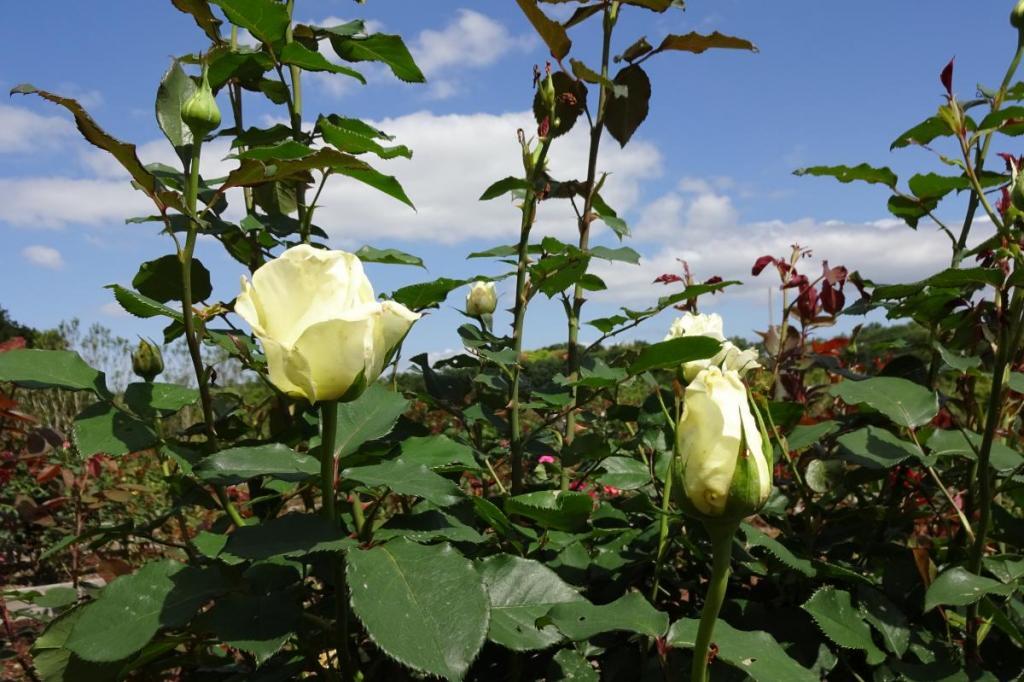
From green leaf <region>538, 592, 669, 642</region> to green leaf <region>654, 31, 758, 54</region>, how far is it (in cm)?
129

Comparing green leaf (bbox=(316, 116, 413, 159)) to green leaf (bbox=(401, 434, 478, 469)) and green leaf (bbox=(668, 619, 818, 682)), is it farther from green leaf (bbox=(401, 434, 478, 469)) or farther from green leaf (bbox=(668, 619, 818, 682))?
green leaf (bbox=(668, 619, 818, 682))

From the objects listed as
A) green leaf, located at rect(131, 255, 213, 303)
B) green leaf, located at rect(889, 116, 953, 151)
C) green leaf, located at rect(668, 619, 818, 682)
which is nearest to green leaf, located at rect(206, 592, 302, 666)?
green leaf, located at rect(668, 619, 818, 682)

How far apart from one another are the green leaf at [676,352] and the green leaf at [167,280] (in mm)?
836

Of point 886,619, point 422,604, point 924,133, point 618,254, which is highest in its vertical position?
point 924,133

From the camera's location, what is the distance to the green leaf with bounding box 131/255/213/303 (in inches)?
54.1

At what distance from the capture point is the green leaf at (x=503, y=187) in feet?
5.50

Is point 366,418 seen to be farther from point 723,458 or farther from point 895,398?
point 895,398

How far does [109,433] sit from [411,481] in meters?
0.51

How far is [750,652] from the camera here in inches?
36.4

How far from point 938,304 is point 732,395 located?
3.47 feet

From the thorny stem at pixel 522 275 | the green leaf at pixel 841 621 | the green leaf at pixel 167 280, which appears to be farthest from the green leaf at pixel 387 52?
the green leaf at pixel 841 621

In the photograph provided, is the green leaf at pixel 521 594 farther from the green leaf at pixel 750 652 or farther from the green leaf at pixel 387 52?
the green leaf at pixel 387 52

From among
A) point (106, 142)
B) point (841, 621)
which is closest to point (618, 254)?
point (841, 621)

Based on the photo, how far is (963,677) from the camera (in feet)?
4.02
